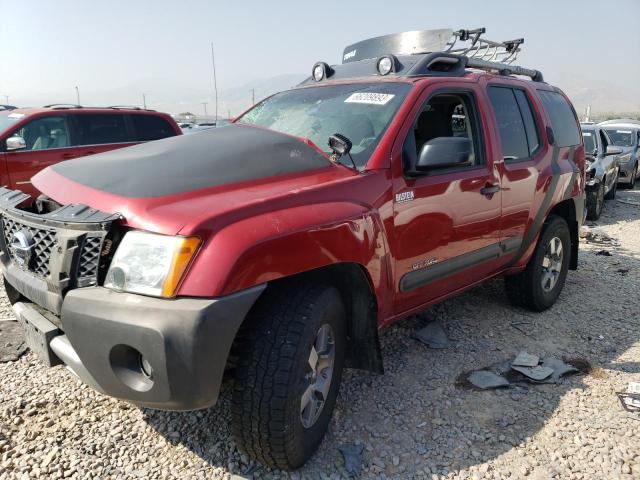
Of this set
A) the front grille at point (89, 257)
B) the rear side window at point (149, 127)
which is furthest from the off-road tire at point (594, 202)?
the front grille at point (89, 257)

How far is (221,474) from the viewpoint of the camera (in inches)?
89.6

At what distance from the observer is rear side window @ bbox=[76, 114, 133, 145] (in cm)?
719

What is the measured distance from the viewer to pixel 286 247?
1985 mm

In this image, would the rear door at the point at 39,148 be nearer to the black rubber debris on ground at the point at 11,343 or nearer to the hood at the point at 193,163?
the black rubber debris on ground at the point at 11,343

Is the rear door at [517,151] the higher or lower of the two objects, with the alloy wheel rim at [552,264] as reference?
higher

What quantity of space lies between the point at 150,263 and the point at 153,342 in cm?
29

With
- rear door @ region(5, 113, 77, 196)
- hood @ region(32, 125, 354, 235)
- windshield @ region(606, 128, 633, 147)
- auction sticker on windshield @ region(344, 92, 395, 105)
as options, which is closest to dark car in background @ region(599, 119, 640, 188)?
windshield @ region(606, 128, 633, 147)

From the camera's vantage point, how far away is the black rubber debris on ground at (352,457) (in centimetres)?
233

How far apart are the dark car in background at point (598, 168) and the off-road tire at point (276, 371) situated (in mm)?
7430

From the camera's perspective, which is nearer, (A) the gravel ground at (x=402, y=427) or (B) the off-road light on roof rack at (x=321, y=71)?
(A) the gravel ground at (x=402, y=427)

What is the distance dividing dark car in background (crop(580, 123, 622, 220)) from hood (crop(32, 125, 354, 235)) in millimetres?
6998

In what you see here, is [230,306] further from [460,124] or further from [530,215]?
[530,215]

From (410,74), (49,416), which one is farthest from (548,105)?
(49,416)

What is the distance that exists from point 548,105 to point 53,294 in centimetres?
396
